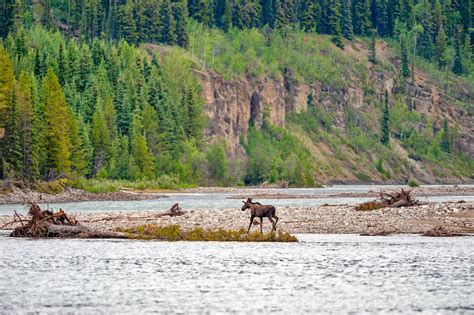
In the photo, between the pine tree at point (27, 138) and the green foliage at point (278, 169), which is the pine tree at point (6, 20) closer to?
the green foliage at point (278, 169)

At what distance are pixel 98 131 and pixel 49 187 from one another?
24.2 meters

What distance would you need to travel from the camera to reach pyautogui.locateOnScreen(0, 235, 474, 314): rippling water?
33.6 metres

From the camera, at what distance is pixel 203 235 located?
54.6 m

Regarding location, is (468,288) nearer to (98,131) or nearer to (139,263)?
(139,263)

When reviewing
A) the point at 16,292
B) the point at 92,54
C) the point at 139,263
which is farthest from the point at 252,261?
the point at 92,54

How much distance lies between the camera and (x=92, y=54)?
165000 mm

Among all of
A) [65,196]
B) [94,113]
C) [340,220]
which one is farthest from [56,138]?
[340,220]

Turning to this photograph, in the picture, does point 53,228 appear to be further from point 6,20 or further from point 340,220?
point 6,20

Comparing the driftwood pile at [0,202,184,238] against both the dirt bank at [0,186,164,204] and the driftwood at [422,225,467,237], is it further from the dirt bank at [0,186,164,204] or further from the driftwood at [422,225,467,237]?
the dirt bank at [0,186,164,204]

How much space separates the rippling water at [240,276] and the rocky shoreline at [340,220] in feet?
13.4

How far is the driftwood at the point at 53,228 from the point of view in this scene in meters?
53.8

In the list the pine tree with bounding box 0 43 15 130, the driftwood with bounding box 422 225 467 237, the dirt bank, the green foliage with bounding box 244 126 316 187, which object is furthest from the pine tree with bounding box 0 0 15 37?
the driftwood with bounding box 422 225 467 237


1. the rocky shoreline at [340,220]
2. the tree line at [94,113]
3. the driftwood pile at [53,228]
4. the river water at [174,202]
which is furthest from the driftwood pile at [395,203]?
the tree line at [94,113]

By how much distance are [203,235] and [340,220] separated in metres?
11.1
